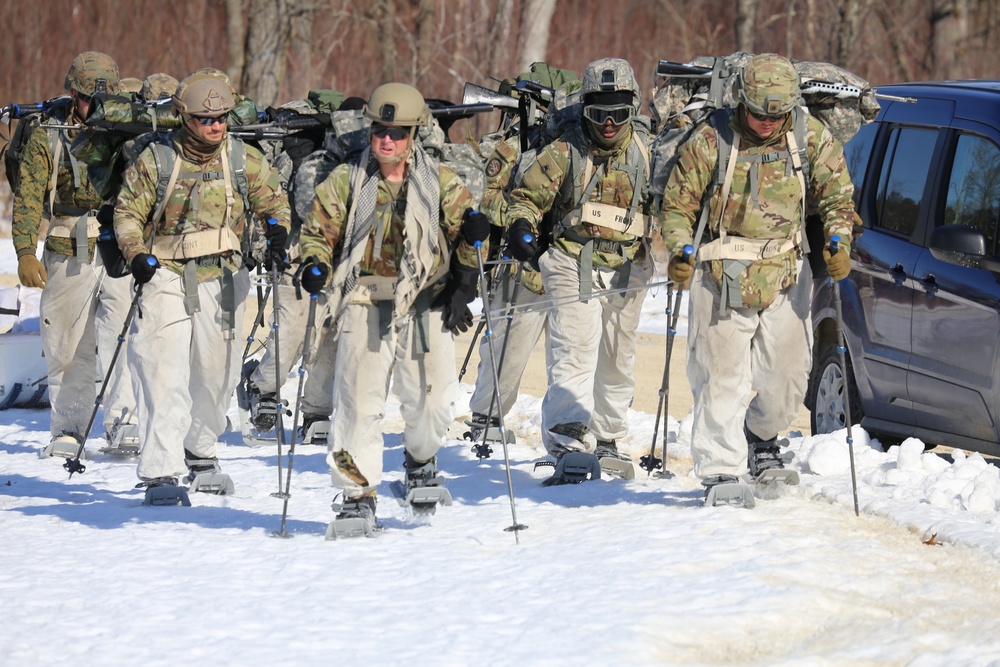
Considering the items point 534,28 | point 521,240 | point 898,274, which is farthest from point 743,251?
point 534,28

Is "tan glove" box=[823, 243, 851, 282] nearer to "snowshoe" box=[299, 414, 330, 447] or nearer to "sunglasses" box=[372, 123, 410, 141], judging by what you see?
"sunglasses" box=[372, 123, 410, 141]

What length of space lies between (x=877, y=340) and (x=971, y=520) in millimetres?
Answer: 1968

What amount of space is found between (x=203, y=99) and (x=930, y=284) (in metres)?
4.02

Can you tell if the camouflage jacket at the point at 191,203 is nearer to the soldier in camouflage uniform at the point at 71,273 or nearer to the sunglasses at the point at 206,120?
the sunglasses at the point at 206,120

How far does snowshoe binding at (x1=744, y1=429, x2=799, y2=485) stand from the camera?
8.32 m

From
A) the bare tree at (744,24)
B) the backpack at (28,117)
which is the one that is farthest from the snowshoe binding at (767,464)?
the bare tree at (744,24)

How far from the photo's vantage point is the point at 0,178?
2781cm

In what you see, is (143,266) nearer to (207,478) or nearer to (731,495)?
(207,478)

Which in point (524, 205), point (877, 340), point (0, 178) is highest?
point (524, 205)

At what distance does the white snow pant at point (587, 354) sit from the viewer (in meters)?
8.89

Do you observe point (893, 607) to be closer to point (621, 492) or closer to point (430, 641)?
point (430, 641)

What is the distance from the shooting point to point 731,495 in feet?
26.0

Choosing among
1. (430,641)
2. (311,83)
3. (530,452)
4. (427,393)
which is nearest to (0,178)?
(311,83)

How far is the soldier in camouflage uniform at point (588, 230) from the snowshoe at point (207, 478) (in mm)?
1792
